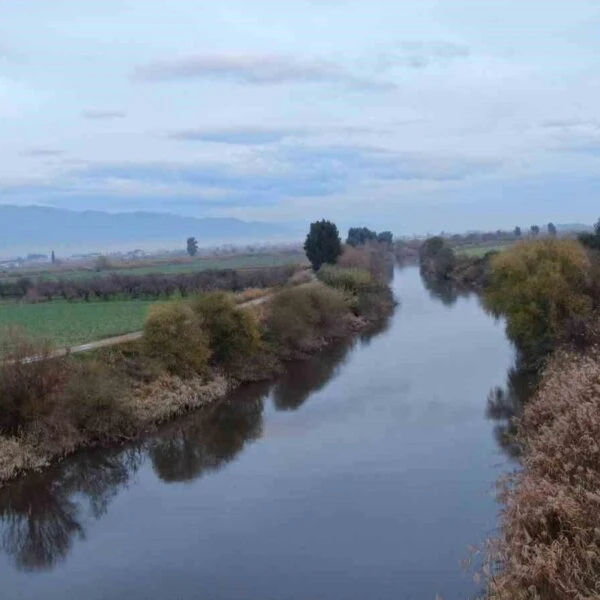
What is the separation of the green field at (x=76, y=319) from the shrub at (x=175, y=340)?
3206 mm

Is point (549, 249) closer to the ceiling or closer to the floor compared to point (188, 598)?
closer to the ceiling

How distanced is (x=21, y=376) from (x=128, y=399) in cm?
330

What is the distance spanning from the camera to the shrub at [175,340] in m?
26.0

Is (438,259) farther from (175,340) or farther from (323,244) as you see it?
(175,340)

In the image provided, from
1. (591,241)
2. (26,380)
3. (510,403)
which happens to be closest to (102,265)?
(591,241)

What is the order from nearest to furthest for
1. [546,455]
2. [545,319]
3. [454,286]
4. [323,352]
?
1. [546,455]
2. [545,319]
3. [323,352]
4. [454,286]

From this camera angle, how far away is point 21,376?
65.8 ft

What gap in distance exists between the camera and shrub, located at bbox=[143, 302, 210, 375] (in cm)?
2600

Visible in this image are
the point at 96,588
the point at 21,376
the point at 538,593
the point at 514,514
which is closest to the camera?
the point at 538,593

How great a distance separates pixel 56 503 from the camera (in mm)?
17125

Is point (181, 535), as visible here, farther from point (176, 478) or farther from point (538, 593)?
point (538, 593)

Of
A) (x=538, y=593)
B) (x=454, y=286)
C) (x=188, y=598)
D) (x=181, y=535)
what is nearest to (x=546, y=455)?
(x=538, y=593)

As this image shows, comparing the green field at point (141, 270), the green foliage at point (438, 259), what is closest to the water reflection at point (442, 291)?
the green foliage at point (438, 259)

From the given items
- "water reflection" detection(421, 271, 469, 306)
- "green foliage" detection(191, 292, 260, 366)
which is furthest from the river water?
"water reflection" detection(421, 271, 469, 306)
